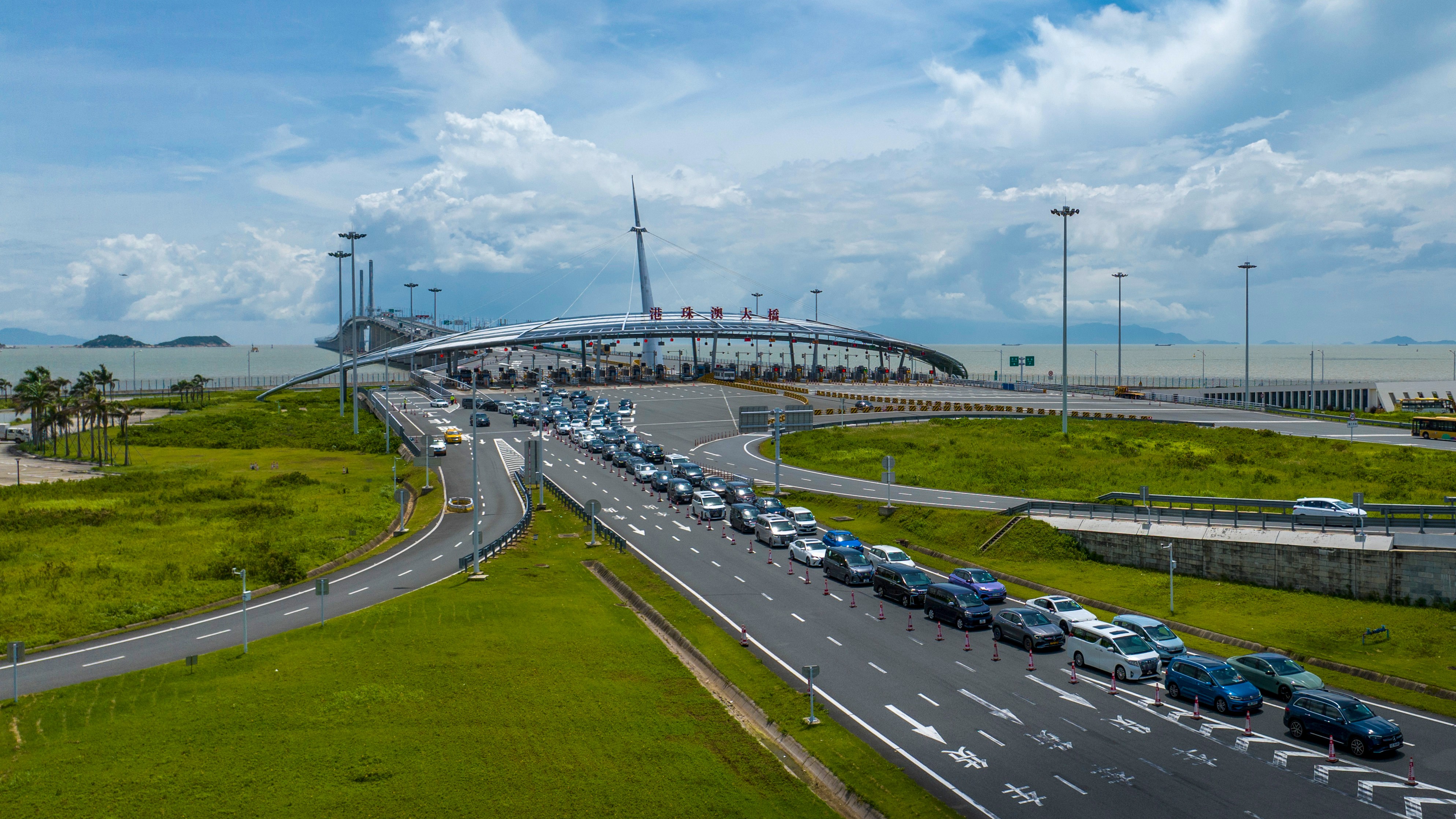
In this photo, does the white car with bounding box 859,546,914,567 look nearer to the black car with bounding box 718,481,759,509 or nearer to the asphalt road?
the asphalt road

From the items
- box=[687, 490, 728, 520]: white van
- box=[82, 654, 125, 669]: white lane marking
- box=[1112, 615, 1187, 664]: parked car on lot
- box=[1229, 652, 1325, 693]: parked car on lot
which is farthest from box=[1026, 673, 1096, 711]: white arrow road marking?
box=[82, 654, 125, 669]: white lane marking

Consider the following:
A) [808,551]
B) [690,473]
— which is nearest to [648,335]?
[690,473]

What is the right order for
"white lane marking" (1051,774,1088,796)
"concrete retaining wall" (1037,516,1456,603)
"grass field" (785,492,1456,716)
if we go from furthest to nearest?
1. "concrete retaining wall" (1037,516,1456,603)
2. "grass field" (785,492,1456,716)
3. "white lane marking" (1051,774,1088,796)

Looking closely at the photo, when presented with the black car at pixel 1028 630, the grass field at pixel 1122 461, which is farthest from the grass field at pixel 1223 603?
the grass field at pixel 1122 461

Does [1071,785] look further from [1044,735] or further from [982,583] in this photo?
[982,583]

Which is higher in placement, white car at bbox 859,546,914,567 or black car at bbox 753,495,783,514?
black car at bbox 753,495,783,514

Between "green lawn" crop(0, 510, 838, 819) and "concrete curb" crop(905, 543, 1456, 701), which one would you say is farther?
"concrete curb" crop(905, 543, 1456, 701)

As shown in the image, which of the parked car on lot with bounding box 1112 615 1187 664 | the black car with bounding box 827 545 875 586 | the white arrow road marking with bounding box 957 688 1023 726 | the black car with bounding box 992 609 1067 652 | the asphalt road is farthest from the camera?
the black car with bounding box 827 545 875 586
